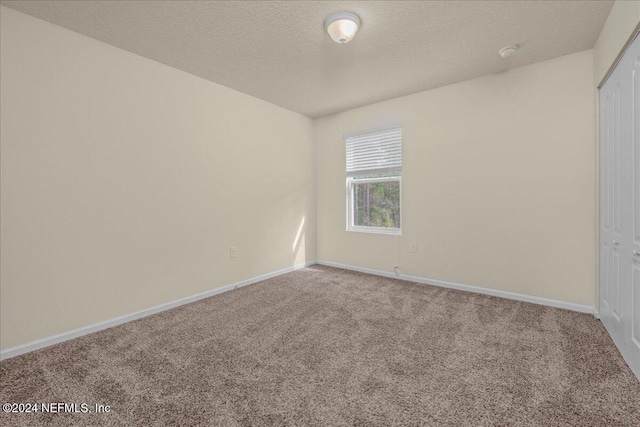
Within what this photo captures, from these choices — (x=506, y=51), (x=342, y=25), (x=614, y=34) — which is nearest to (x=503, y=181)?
(x=506, y=51)

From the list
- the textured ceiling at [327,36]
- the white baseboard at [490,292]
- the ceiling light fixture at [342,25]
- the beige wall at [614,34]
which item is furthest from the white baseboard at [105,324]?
the beige wall at [614,34]

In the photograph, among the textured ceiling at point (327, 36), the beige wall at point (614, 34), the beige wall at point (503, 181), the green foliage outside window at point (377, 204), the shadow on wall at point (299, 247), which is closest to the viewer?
the beige wall at point (614, 34)

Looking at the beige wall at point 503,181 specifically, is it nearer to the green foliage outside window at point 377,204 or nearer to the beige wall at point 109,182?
the green foliage outside window at point 377,204

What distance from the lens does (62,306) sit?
2320mm

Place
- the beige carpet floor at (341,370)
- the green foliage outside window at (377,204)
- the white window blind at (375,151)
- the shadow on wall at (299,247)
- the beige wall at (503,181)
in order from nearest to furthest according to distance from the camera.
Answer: the beige carpet floor at (341,370), the beige wall at (503,181), the white window blind at (375,151), the green foliage outside window at (377,204), the shadow on wall at (299,247)

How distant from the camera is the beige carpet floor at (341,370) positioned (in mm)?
1479

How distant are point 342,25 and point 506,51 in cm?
163

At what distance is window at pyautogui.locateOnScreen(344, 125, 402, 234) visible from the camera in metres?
4.09

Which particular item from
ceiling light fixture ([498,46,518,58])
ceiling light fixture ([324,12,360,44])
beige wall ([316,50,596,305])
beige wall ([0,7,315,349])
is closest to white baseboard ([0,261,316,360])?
beige wall ([0,7,315,349])

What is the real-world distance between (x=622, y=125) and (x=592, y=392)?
1775 millimetres

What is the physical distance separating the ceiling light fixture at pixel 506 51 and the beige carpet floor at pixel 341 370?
2.46 meters

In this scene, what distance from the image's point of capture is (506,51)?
2688 millimetres

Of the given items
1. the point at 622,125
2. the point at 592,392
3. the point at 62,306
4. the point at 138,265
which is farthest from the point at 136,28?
the point at 592,392

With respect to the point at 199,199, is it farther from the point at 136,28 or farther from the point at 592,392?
the point at 592,392
